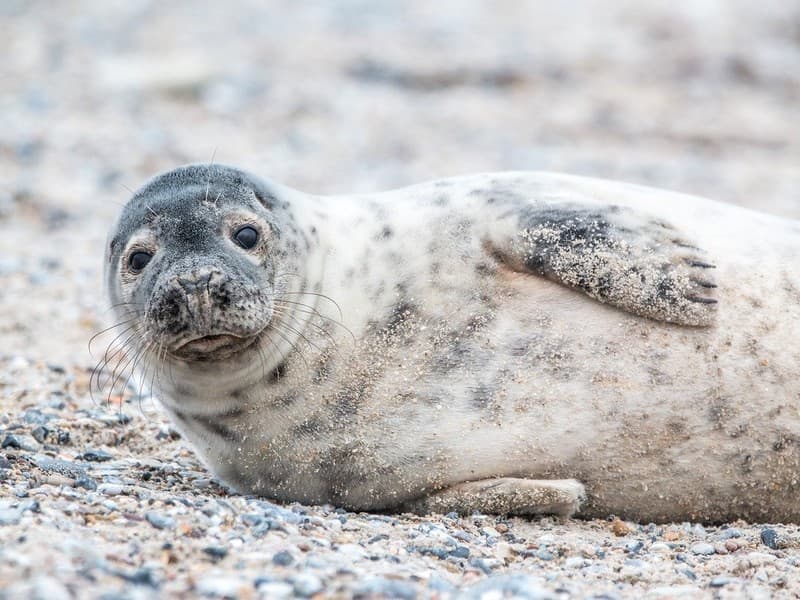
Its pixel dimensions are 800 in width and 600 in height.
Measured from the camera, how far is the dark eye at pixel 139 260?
363 cm

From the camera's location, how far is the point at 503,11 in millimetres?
11664

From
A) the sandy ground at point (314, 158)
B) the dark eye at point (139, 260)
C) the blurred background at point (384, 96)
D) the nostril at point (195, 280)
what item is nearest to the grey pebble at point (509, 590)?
the sandy ground at point (314, 158)

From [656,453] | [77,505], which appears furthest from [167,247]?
[656,453]

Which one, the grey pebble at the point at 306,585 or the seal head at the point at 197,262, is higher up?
the seal head at the point at 197,262

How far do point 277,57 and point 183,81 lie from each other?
3.69 feet

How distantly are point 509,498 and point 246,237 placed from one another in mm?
1156

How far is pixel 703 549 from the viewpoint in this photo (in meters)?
3.41

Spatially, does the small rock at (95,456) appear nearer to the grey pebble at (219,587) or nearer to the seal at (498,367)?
the seal at (498,367)

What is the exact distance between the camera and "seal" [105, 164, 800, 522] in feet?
11.8

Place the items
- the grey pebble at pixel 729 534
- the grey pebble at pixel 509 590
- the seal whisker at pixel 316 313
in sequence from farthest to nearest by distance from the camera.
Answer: the seal whisker at pixel 316 313
the grey pebble at pixel 729 534
the grey pebble at pixel 509 590

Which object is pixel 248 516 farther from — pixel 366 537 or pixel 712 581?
pixel 712 581

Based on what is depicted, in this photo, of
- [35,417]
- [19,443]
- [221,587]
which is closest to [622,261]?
[221,587]

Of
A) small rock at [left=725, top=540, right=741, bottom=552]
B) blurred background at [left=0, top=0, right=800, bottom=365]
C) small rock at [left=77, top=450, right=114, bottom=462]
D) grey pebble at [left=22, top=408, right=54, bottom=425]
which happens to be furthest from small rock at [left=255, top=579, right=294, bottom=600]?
blurred background at [left=0, top=0, right=800, bottom=365]

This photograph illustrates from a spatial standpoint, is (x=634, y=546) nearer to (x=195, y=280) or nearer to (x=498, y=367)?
(x=498, y=367)
